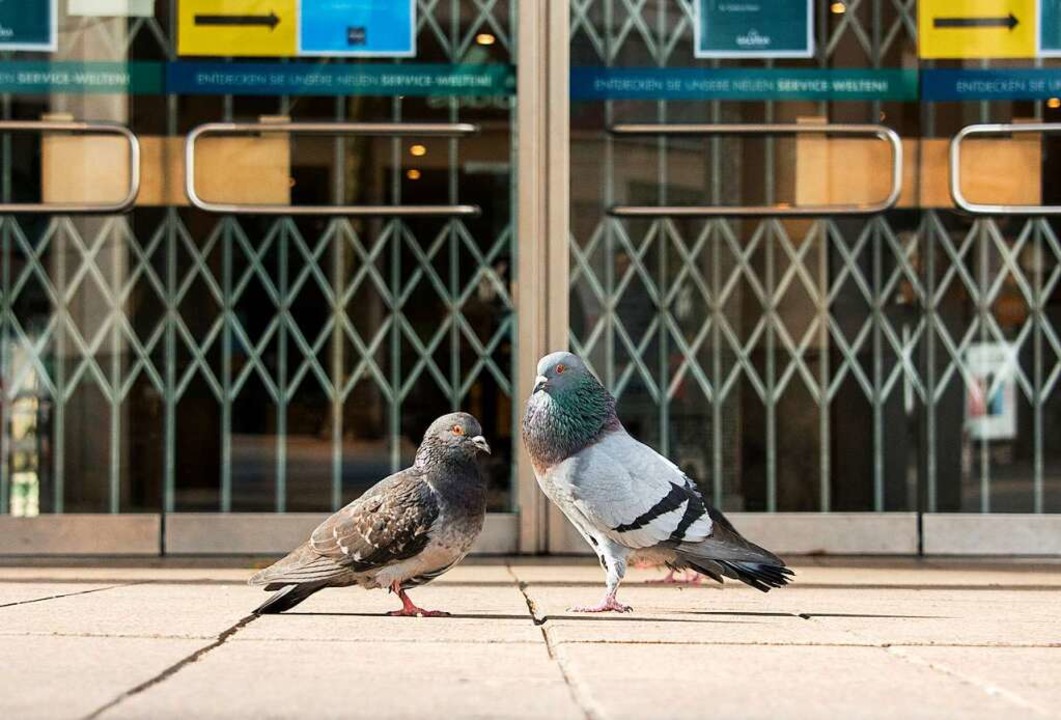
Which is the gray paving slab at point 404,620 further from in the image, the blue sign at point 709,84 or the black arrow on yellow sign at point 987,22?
the black arrow on yellow sign at point 987,22

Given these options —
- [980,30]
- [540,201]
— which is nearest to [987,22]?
[980,30]

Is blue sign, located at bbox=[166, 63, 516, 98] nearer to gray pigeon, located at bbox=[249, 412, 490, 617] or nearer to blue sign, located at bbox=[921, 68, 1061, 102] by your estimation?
blue sign, located at bbox=[921, 68, 1061, 102]

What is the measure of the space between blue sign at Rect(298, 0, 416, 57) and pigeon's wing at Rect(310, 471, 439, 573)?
10.3 ft

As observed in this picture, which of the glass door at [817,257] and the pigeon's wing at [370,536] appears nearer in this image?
Answer: the pigeon's wing at [370,536]

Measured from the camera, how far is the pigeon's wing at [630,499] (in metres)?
5.07

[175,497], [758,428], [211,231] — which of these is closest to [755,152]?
[758,428]

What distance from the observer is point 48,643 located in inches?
175

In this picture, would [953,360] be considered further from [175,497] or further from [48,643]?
[48,643]

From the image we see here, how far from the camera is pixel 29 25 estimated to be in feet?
25.0

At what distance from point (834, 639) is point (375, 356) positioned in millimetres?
3441

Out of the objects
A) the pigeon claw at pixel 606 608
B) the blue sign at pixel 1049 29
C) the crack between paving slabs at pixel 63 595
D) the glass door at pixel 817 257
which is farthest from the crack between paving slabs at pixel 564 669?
the blue sign at pixel 1049 29

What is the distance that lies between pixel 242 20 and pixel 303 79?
403mm

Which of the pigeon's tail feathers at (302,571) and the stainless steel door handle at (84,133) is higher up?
the stainless steel door handle at (84,133)

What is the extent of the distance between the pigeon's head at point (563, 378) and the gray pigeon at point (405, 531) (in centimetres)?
30
